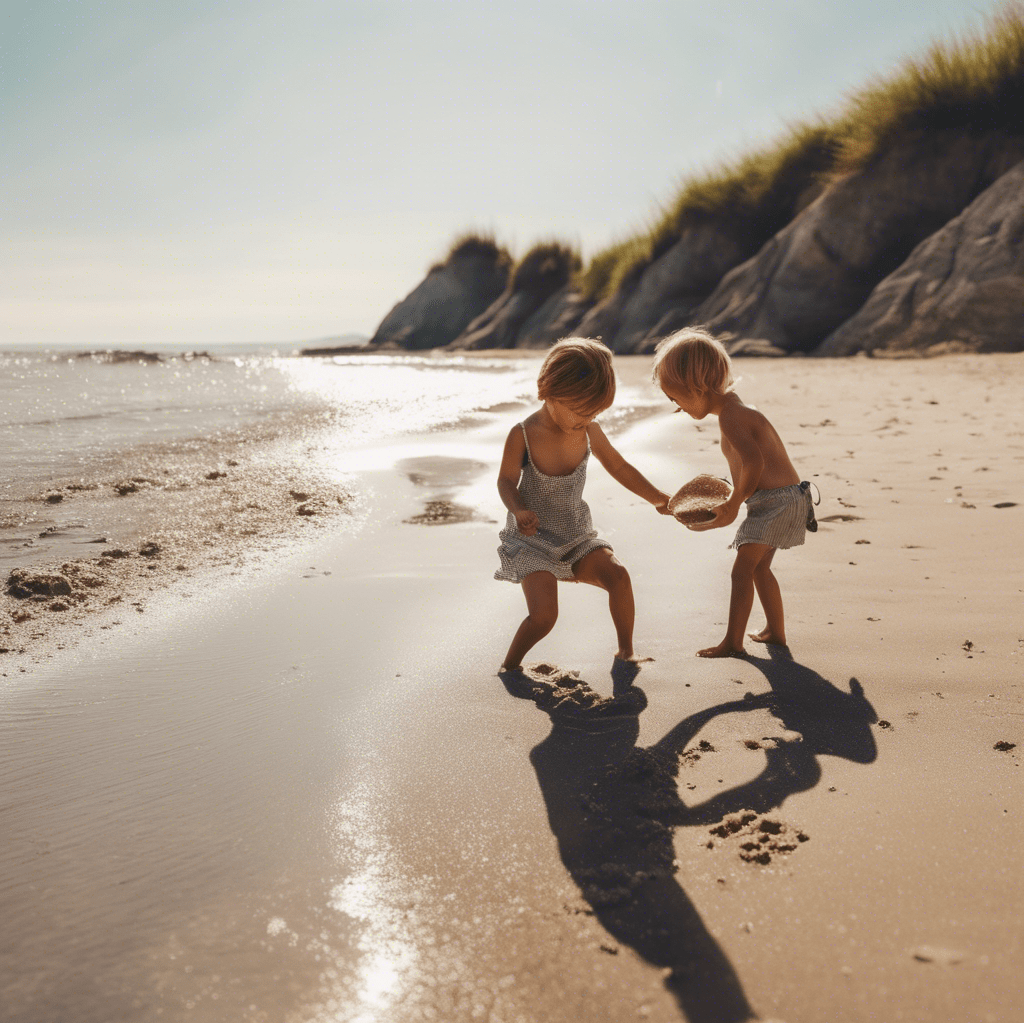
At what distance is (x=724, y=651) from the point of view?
2.57 m

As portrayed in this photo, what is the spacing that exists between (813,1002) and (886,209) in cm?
1341

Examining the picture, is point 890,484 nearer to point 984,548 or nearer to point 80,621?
point 984,548

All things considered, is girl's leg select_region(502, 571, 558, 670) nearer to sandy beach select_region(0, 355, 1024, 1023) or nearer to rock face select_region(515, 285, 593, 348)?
sandy beach select_region(0, 355, 1024, 1023)

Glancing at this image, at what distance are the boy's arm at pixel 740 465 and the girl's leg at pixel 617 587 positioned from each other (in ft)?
1.02

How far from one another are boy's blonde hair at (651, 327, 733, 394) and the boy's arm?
0.12 metres

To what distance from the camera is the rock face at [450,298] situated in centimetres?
2859

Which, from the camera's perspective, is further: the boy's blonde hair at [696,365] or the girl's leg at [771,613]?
the boy's blonde hair at [696,365]

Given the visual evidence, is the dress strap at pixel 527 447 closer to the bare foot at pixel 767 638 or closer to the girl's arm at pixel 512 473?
the girl's arm at pixel 512 473

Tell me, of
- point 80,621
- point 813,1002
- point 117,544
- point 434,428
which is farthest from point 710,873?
point 434,428

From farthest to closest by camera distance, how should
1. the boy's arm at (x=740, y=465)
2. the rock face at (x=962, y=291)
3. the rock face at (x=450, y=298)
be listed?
the rock face at (x=450, y=298)
the rock face at (x=962, y=291)
the boy's arm at (x=740, y=465)

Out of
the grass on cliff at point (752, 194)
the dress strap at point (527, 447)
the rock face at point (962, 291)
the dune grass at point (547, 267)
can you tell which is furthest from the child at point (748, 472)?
the dune grass at point (547, 267)

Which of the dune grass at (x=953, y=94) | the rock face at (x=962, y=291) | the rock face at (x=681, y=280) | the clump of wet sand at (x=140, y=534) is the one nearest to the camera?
the clump of wet sand at (x=140, y=534)

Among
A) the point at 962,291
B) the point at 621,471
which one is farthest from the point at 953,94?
the point at 621,471

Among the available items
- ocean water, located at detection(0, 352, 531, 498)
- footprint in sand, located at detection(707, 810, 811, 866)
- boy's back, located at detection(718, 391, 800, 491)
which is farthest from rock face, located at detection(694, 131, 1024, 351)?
footprint in sand, located at detection(707, 810, 811, 866)
